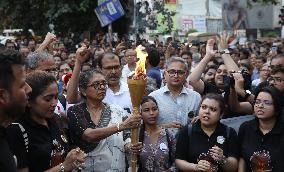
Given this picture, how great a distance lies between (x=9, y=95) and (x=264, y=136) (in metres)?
2.41

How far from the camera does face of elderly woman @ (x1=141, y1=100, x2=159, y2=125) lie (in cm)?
496

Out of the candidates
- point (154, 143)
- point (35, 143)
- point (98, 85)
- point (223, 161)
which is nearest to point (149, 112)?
point (154, 143)

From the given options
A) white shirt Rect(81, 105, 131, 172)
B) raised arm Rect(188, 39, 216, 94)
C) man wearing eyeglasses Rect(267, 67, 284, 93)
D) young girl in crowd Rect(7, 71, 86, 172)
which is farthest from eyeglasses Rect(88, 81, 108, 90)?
man wearing eyeglasses Rect(267, 67, 284, 93)

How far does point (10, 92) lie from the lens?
9.02ft

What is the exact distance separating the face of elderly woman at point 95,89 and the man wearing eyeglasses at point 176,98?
102 centimetres

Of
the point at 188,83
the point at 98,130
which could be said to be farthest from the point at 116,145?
the point at 188,83

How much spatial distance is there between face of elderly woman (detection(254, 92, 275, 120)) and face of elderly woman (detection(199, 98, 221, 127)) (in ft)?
1.12

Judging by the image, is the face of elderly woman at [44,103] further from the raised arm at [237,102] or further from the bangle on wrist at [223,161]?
the raised arm at [237,102]

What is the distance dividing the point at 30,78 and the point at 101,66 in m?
1.83

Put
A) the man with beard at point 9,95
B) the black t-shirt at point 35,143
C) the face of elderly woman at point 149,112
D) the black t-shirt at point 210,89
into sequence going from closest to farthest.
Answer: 1. the man with beard at point 9,95
2. the black t-shirt at point 35,143
3. the face of elderly woman at point 149,112
4. the black t-shirt at point 210,89

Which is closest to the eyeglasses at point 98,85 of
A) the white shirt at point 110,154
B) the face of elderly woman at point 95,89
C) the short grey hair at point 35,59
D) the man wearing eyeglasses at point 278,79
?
the face of elderly woman at point 95,89

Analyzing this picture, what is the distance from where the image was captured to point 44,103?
12.6 ft

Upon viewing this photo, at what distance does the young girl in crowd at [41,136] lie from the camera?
356cm

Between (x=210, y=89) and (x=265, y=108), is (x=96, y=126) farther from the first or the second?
(x=210, y=89)
